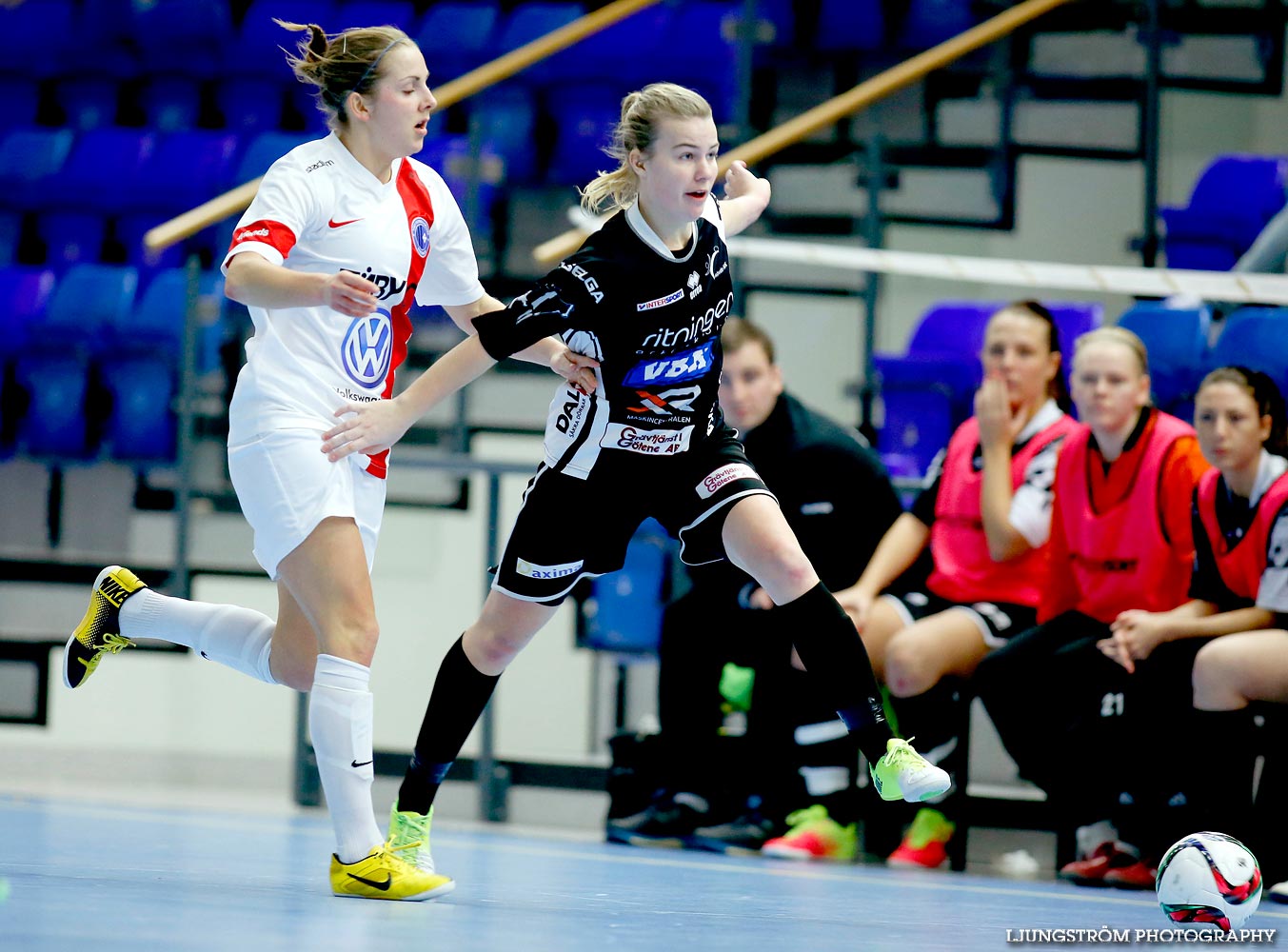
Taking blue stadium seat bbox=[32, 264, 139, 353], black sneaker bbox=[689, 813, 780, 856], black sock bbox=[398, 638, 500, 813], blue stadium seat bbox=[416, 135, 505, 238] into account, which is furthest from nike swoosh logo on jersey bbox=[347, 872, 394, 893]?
blue stadium seat bbox=[32, 264, 139, 353]

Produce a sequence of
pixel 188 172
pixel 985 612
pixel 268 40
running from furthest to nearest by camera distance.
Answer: pixel 268 40
pixel 188 172
pixel 985 612

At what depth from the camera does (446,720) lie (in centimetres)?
373

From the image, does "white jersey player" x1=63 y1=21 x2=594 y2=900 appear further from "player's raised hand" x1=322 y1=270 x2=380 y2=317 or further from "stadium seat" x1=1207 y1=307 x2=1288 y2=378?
"stadium seat" x1=1207 y1=307 x2=1288 y2=378

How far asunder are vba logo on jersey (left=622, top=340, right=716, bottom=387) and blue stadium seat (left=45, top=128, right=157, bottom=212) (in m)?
5.85

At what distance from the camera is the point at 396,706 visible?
598cm

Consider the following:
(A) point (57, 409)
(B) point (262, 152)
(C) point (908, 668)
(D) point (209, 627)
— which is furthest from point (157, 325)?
(C) point (908, 668)

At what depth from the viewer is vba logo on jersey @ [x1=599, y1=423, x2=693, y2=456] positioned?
11.9 feet

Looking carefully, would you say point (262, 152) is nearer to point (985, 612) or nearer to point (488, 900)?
point (985, 612)

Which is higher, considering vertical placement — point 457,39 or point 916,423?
point 457,39

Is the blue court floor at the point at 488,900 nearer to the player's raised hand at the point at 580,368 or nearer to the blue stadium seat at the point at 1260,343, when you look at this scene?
the player's raised hand at the point at 580,368

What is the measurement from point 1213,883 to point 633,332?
1563 mm

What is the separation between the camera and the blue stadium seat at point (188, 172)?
337 inches

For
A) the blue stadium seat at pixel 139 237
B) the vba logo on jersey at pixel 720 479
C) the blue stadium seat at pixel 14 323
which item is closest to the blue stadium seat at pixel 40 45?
the blue stadium seat at pixel 139 237

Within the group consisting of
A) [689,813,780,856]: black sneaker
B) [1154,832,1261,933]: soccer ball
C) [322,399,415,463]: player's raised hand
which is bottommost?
[689,813,780,856]: black sneaker
